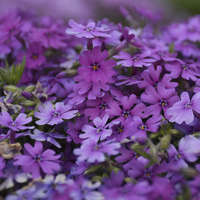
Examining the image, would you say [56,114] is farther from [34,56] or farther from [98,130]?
[34,56]

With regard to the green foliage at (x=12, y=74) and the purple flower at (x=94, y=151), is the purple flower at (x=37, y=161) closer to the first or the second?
the purple flower at (x=94, y=151)

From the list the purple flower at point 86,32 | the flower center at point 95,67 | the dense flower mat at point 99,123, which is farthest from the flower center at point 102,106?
the purple flower at point 86,32

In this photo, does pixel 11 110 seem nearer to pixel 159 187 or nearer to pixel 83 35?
pixel 83 35

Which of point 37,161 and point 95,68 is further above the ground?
point 95,68

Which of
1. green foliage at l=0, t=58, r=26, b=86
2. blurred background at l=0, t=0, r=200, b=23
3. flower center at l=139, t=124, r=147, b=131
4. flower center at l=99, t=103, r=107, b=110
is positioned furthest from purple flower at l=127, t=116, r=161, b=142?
blurred background at l=0, t=0, r=200, b=23

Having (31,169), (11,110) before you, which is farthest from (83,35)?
(31,169)

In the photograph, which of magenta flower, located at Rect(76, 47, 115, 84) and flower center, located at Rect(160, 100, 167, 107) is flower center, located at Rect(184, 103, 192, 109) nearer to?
flower center, located at Rect(160, 100, 167, 107)

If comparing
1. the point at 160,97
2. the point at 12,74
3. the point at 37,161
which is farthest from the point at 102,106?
the point at 12,74
